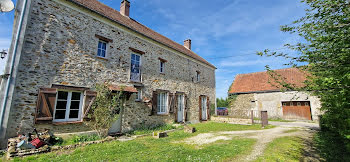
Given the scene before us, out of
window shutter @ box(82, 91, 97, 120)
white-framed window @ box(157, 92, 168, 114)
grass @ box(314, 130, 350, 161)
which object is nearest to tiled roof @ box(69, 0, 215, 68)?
white-framed window @ box(157, 92, 168, 114)

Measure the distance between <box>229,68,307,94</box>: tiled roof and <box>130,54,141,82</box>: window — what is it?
44.9ft

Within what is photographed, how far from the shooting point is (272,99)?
16172mm

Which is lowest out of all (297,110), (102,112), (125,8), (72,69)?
(297,110)

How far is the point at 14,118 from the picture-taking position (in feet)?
16.7

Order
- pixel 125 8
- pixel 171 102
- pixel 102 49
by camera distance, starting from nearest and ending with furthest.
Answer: pixel 102 49 → pixel 171 102 → pixel 125 8

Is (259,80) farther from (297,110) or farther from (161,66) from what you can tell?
(161,66)

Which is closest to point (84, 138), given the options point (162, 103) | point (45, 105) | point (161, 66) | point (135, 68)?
point (45, 105)

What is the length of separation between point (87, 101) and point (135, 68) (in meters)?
3.20

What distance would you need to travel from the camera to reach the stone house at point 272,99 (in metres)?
14.6

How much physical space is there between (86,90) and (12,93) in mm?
2200

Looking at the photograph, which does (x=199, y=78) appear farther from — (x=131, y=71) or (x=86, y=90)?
(x=86, y=90)

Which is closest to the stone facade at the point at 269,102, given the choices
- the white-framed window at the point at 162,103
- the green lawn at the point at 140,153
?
the white-framed window at the point at 162,103

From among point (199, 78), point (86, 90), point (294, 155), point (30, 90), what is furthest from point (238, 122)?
point (30, 90)

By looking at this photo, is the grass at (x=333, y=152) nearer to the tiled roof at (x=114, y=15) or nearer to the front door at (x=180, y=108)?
the front door at (x=180, y=108)
